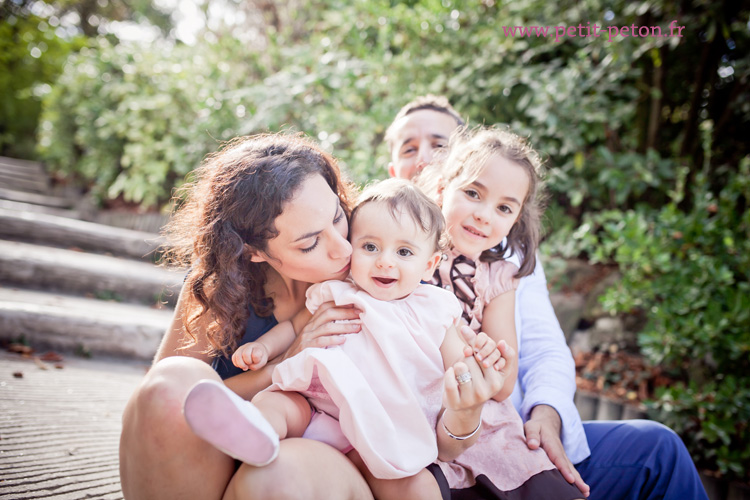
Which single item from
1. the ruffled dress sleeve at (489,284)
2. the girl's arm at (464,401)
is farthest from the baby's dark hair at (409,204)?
the girl's arm at (464,401)

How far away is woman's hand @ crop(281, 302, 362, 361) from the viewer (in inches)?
51.0

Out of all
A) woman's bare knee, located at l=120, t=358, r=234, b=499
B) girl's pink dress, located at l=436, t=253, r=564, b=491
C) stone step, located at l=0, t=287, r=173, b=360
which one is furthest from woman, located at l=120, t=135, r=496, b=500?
stone step, located at l=0, t=287, r=173, b=360

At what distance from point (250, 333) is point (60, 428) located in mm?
1182

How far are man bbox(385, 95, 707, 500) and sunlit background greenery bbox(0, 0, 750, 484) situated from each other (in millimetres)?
1012

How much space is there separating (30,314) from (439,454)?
2.74 metres

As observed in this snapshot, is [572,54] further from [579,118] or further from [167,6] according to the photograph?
[167,6]

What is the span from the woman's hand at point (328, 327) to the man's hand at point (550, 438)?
636 millimetres

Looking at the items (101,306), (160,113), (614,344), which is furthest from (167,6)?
(614,344)

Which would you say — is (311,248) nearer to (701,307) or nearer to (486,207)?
(486,207)

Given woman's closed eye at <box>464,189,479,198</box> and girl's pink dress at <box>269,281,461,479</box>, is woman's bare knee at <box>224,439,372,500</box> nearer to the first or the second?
girl's pink dress at <box>269,281,461,479</box>

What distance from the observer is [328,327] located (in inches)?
52.2

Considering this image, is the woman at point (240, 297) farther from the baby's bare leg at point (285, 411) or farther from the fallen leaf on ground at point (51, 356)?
the fallen leaf on ground at point (51, 356)

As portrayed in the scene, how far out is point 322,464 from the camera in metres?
1.04

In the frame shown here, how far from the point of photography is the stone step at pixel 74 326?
2846mm
